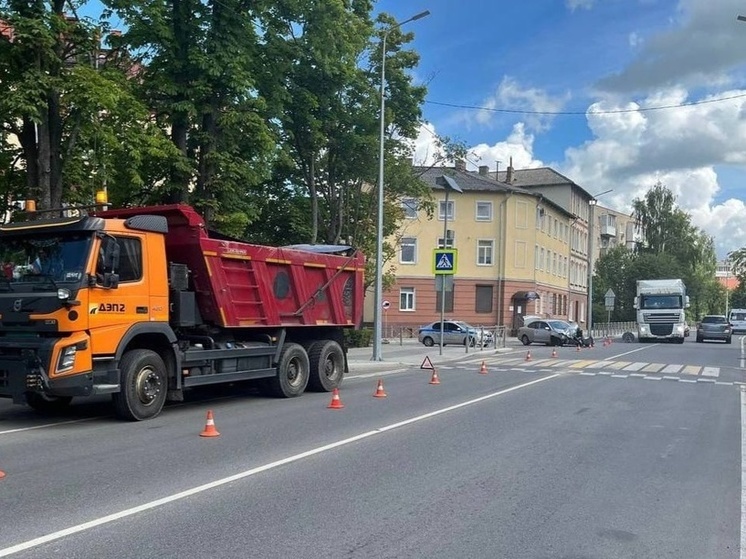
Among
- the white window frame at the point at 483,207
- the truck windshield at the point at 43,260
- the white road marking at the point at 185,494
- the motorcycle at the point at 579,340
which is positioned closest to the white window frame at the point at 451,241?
the white window frame at the point at 483,207

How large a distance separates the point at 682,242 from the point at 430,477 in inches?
3449

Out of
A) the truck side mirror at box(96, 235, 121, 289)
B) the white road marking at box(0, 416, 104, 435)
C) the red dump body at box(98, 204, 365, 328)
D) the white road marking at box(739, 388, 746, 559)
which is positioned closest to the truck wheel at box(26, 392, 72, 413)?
the white road marking at box(0, 416, 104, 435)

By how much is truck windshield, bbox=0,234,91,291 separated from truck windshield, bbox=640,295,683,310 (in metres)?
40.7

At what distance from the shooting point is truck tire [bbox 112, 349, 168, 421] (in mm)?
10148

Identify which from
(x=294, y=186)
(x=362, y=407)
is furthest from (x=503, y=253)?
(x=362, y=407)

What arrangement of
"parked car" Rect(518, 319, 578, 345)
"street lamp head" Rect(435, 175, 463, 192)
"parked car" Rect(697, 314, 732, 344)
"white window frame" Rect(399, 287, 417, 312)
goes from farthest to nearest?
1. "white window frame" Rect(399, 287, 417, 312)
2. "parked car" Rect(697, 314, 732, 344)
3. "street lamp head" Rect(435, 175, 463, 192)
4. "parked car" Rect(518, 319, 578, 345)

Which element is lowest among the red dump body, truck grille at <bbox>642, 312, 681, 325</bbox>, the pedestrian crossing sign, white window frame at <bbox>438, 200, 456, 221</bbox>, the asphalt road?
the asphalt road

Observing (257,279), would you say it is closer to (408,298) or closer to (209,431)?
(209,431)

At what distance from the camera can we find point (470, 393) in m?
14.9

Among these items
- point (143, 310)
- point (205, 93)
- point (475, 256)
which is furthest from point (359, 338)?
point (475, 256)

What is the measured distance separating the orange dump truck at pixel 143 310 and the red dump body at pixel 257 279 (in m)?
0.02

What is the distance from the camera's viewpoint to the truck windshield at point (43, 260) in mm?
9750

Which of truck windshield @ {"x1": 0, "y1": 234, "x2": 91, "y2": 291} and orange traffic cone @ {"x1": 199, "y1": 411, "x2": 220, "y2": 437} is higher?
truck windshield @ {"x1": 0, "y1": 234, "x2": 91, "y2": 291}

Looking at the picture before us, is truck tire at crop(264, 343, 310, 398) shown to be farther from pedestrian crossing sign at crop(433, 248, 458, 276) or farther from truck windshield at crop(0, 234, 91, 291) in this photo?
pedestrian crossing sign at crop(433, 248, 458, 276)
